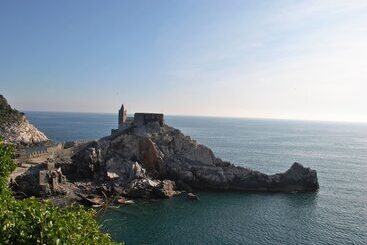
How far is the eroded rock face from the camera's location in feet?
207

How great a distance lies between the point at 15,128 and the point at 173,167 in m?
63.0

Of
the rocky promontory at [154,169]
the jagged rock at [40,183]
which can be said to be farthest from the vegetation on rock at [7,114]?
the jagged rock at [40,183]

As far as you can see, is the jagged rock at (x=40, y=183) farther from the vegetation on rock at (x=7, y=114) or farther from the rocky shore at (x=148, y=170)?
the vegetation on rock at (x=7, y=114)

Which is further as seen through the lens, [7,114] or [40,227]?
[7,114]

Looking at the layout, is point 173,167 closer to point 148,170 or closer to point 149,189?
point 148,170

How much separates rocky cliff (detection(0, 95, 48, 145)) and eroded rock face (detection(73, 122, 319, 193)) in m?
48.9

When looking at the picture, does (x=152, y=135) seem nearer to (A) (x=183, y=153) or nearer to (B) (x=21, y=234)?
(A) (x=183, y=153)

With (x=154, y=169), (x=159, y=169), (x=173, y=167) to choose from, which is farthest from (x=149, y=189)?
(x=173, y=167)

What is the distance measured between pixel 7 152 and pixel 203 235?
27503 millimetres

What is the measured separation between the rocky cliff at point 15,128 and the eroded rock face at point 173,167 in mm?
48949

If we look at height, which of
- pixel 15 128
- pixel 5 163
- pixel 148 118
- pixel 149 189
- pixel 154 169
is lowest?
pixel 149 189

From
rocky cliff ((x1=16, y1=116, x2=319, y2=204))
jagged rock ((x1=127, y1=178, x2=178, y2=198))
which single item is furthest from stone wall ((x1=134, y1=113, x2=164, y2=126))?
jagged rock ((x1=127, y1=178, x2=178, y2=198))

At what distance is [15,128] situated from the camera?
11025cm

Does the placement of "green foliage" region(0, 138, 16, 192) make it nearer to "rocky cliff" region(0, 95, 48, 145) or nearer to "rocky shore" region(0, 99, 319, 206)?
"rocky shore" region(0, 99, 319, 206)
